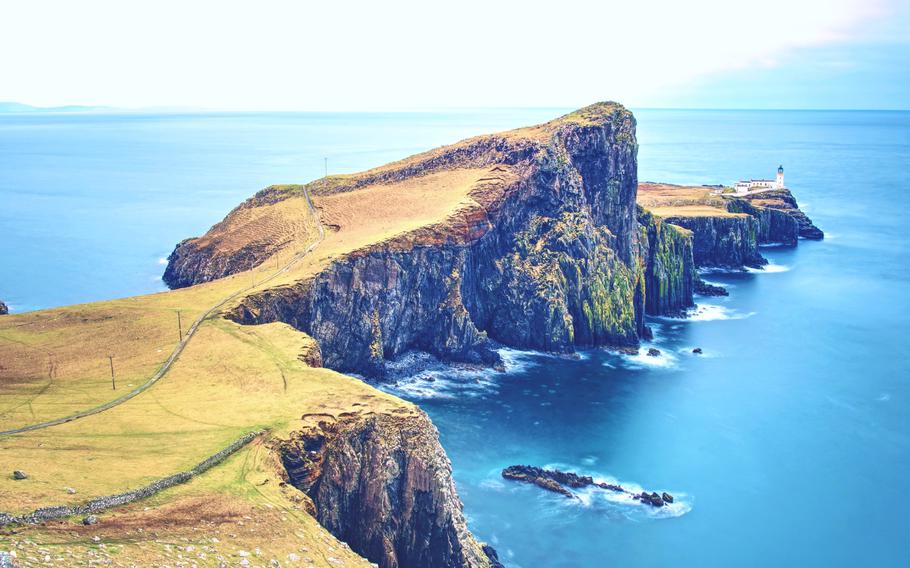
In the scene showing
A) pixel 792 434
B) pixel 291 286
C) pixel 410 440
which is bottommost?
pixel 792 434

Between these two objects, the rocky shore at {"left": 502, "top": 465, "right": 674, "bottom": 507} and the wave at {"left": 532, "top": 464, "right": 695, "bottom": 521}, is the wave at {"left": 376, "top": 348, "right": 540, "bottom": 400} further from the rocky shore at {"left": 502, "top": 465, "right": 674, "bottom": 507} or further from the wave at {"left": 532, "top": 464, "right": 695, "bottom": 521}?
the wave at {"left": 532, "top": 464, "right": 695, "bottom": 521}

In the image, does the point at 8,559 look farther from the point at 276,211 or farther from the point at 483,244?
the point at 276,211

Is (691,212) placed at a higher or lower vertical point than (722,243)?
higher

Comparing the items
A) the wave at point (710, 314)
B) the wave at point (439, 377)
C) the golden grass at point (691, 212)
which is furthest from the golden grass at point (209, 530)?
the golden grass at point (691, 212)

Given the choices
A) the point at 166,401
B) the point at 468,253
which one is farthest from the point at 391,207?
the point at 166,401

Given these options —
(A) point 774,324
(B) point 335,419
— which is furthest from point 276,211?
(A) point 774,324

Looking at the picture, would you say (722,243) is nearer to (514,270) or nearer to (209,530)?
(514,270)
